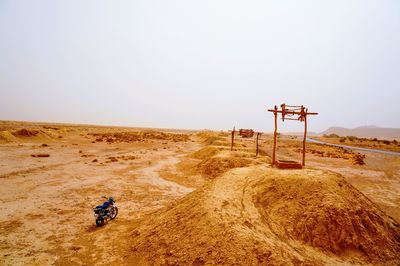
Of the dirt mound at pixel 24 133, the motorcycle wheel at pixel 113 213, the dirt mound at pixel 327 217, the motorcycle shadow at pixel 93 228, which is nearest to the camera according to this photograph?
the dirt mound at pixel 327 217

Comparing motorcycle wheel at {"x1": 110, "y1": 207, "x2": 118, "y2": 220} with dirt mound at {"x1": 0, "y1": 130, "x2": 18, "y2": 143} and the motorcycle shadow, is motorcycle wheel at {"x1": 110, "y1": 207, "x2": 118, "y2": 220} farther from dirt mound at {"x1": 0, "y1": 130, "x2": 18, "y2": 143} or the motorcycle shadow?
dirt mound at {"x1": 0, "y1": 130, "x2": 18, "y2": 143}

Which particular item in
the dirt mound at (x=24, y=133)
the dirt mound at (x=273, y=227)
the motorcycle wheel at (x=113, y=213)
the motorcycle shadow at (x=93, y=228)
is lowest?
the motorcycle shadow at (x=93, y=228)

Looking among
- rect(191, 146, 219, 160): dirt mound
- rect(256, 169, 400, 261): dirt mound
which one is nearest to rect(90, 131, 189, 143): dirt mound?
rect(191, 146, 219, 160): dirt mound

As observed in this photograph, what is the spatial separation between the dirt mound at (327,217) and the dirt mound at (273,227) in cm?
3

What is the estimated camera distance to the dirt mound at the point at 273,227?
699cm

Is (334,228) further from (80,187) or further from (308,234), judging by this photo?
(80,187)

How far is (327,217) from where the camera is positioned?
334 inches

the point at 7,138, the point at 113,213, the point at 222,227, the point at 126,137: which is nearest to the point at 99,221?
the point at 113,213

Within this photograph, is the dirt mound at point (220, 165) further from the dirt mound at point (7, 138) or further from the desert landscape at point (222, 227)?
the dirt mound at point (7, 138)

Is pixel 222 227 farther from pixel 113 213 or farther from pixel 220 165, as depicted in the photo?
pixel 220 165

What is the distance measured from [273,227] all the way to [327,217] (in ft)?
6.75

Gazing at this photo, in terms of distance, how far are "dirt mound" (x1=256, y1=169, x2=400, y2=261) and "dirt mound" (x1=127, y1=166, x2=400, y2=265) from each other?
3 centimetres

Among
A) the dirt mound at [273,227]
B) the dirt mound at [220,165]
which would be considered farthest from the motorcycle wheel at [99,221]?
the dirt mound at [220,165]

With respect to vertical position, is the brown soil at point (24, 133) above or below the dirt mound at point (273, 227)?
above
